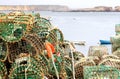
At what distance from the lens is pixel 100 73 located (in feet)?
22.2

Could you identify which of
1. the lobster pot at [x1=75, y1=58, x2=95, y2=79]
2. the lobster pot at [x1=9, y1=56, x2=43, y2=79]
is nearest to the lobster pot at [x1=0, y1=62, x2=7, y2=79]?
the lobster pot at [x1=9, y1=56, x2=43, y2=79]

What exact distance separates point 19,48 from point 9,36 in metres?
0.37

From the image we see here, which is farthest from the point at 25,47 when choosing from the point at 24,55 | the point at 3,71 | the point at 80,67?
the point at 80,67

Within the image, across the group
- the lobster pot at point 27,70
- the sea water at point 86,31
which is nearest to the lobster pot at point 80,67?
the lobster pot at point 27,70

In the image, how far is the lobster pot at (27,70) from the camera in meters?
6.46

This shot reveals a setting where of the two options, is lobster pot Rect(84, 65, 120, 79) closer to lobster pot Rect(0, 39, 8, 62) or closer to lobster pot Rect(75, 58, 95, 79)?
lobster pot Rect(75, 58, 95, 79)

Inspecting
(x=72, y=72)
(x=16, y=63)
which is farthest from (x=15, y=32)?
(x=72, y=72)

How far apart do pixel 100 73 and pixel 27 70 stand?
1322mm

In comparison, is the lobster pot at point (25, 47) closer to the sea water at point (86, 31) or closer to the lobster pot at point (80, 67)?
the lobster pot at point (80, 67)

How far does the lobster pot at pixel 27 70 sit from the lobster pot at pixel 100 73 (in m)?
0.86

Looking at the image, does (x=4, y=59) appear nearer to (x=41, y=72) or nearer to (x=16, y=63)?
(x=16, y=63)

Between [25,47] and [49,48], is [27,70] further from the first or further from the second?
[49,48]

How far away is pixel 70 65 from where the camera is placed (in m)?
7.76

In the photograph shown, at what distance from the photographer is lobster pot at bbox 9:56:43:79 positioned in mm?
6465
